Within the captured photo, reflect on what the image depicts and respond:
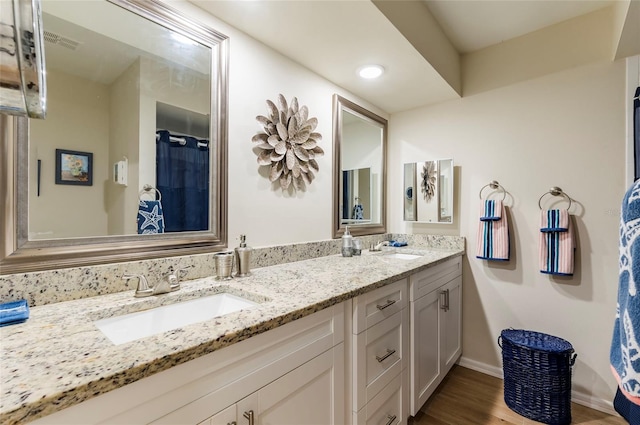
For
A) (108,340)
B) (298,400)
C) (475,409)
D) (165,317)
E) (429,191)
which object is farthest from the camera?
(429,191)

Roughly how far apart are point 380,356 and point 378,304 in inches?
9.4

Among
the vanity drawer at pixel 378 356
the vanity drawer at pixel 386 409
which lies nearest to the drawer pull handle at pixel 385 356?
the vanity drawer at pixel 378 356

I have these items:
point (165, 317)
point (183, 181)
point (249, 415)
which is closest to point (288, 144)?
point (183, 181)

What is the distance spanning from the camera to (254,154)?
4.96 ft

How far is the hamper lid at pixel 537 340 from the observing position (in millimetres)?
1657

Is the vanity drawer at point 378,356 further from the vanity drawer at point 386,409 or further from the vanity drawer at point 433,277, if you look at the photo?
the vanity drawer at point 433,277

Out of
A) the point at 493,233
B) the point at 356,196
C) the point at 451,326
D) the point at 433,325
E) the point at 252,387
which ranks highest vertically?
the point at 356,196

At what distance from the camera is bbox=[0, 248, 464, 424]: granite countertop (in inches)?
19.2

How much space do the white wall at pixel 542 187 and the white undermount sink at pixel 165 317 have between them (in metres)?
1.88

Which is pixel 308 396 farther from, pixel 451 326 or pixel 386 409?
pixel 451 326

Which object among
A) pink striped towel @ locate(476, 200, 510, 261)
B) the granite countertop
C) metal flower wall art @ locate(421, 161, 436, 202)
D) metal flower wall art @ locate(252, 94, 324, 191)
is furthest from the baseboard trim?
Answer: metal flower wall art @ locate(252, 94, 324, 191)

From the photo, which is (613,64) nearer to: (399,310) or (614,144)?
(614,144)

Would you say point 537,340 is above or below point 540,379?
above

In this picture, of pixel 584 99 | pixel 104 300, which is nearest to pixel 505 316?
pixel 584 99
